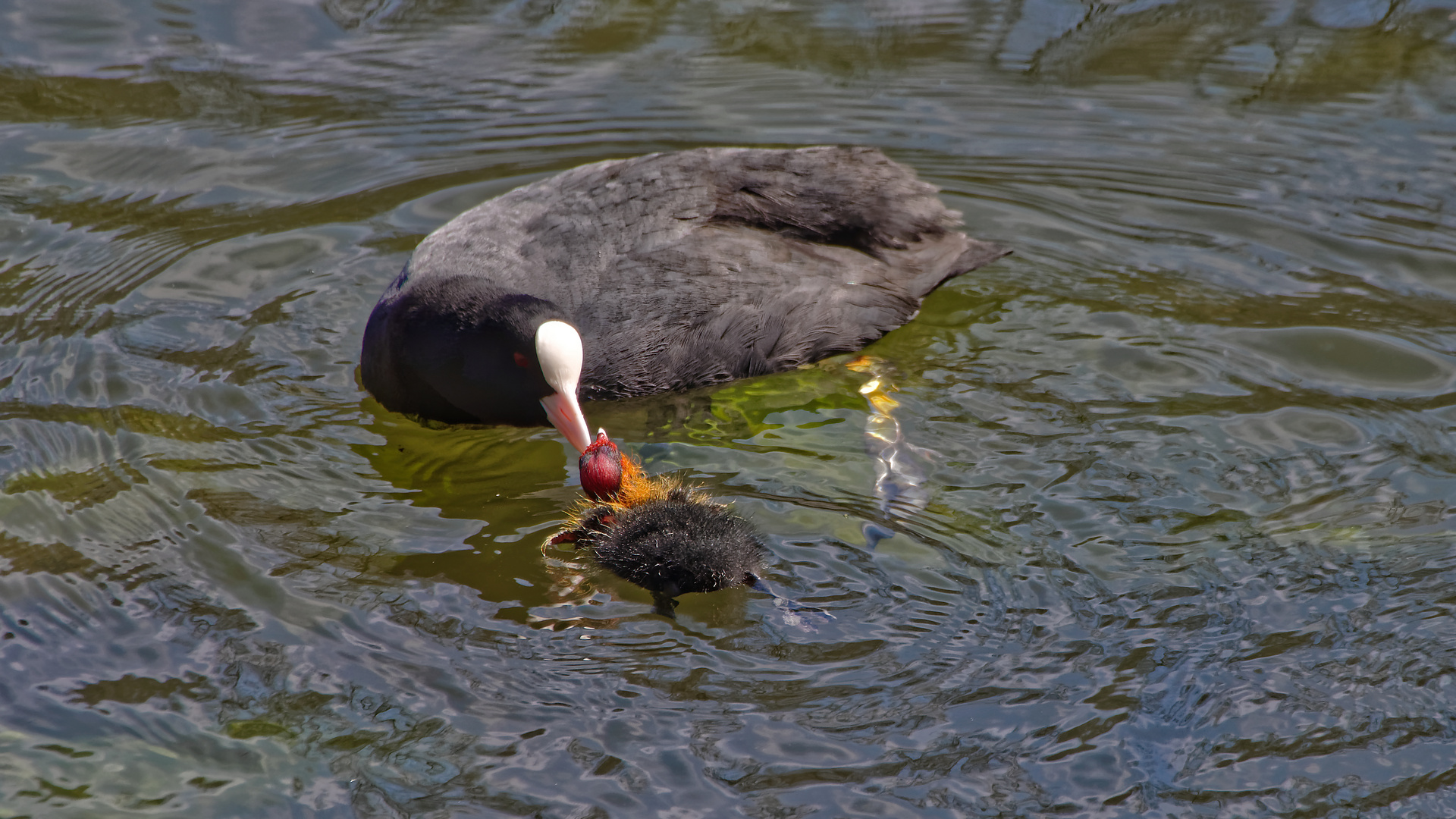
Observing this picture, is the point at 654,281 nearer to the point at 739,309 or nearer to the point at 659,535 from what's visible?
the point at 739,309

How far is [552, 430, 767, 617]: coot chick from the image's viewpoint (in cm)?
320

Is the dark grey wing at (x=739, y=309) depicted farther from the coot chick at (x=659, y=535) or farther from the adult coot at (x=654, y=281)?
the coot chick at (x=659, y=535)

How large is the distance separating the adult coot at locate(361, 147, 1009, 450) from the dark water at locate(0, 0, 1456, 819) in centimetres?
15

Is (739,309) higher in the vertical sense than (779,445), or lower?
higher

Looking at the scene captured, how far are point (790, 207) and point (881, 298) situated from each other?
434 millimetres

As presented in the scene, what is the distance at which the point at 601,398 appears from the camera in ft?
13.6

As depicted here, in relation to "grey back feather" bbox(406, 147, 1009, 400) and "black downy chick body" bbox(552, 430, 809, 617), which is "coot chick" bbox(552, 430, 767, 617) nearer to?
"black downy chick body" bbox(552, 430, 809, 617)

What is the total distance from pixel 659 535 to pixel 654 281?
3.88ft

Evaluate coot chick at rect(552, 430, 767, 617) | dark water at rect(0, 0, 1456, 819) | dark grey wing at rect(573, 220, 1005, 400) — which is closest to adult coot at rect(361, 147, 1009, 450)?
dark grey wing at rect(573, 220, 1005, 400)

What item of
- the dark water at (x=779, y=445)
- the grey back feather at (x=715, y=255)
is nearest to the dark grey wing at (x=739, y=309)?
the grey back feather at (x=715, y=255)

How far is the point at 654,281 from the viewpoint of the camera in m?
4.20

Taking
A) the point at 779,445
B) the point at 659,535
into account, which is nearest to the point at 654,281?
the point at 779,445

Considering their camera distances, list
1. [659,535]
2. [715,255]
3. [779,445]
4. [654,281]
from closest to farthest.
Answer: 1. [659,535]
2. [779,445]
3. [654,281]
4. [715,255]

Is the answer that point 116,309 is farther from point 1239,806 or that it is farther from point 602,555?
point 1239,806
